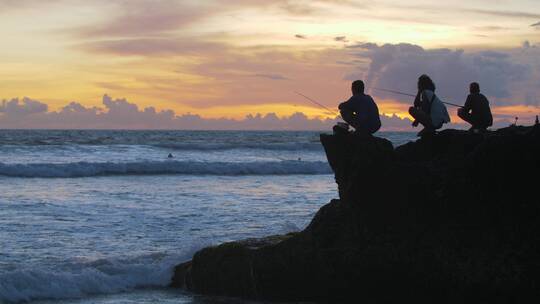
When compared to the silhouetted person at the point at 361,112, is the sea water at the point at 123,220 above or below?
below

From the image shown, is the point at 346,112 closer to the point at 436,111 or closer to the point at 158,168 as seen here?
the point at 436,111

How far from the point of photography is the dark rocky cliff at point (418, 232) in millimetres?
8547

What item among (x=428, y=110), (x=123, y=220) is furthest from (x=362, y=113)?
(x=123, y=220)

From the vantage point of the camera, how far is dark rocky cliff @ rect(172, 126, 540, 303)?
8.55m

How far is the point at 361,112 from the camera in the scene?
1012 cm

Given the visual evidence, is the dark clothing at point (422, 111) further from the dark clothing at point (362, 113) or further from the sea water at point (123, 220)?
the sea water at point (123, 220)

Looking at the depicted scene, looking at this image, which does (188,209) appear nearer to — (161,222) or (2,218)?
(161,222)

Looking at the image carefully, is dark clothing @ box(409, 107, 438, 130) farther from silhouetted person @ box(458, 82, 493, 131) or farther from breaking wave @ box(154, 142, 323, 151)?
breaking wave @ box(154, 142, 323, 151)

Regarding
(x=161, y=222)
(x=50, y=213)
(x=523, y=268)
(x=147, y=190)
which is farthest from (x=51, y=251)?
(x=147, y=190)

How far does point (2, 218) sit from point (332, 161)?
34.7 ft

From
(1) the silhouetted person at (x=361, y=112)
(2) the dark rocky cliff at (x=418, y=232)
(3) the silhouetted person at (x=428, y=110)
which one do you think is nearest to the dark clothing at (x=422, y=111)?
(3) the silhouetted person at (x=428, y=110)

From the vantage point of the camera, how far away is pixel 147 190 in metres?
26.8

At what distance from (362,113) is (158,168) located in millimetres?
29810

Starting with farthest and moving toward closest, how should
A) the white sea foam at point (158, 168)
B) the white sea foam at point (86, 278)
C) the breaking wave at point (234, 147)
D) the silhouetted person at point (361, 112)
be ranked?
the breaking wave at point (234, 147) → the white sea foam at point (158, 168) → the white sea foam at point (86, 278) → the silhouetted person at point (361, 112)
